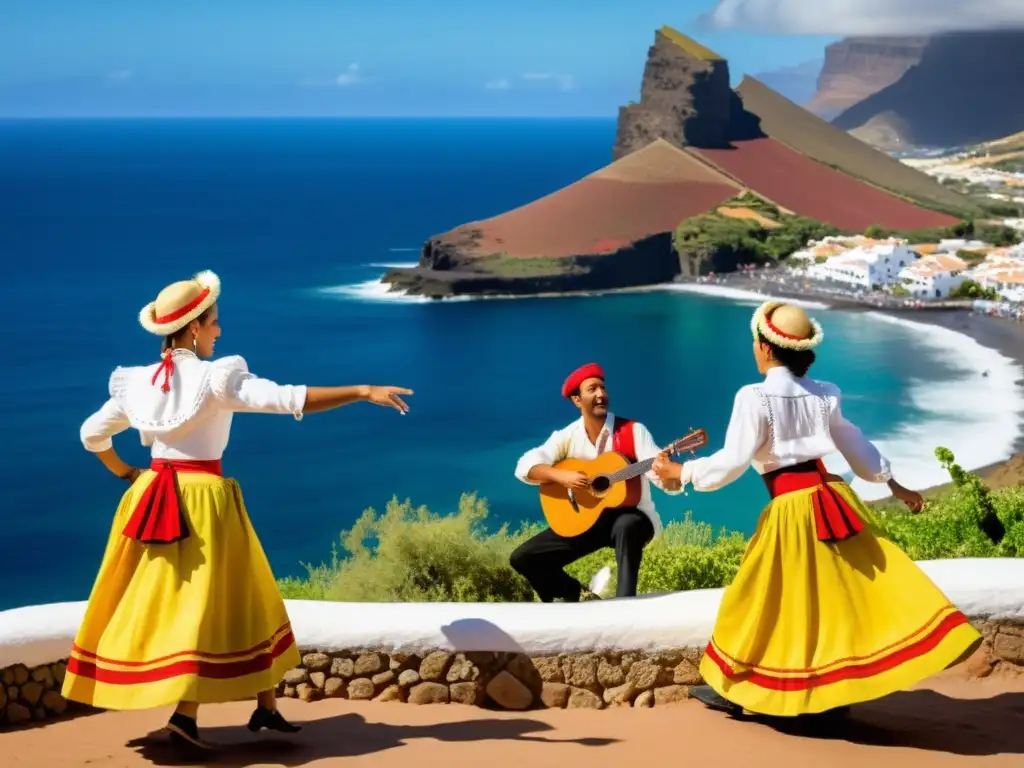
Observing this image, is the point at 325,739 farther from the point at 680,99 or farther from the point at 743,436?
the point at 680,99

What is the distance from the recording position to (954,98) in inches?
6703

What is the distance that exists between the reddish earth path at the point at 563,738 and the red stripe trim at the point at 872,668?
188 mm

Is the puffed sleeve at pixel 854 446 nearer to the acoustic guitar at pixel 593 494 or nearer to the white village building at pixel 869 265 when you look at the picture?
the acoustic guitar at pixel 593 494

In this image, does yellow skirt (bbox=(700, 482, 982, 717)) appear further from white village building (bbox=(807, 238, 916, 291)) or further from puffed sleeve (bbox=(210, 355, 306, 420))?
white village building (bbox=(807, 238, 916, 291))

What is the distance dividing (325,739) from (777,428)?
1.57 m

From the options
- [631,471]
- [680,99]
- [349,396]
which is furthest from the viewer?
[680,99]

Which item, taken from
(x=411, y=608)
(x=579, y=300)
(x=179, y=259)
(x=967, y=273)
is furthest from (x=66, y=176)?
(x=411, y=608)

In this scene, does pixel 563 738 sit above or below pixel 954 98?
below

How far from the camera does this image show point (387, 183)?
123m

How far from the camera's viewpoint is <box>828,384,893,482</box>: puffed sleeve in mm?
4125

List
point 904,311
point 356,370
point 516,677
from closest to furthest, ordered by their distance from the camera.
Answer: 1. point 516,677
2. point 356,370
3. point 904,311

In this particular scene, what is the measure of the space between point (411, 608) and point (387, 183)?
119695mm

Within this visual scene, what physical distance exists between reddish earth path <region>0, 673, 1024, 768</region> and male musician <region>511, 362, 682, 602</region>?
1.86 ft

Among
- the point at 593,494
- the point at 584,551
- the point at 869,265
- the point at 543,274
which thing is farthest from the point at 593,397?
the point at 543,274
